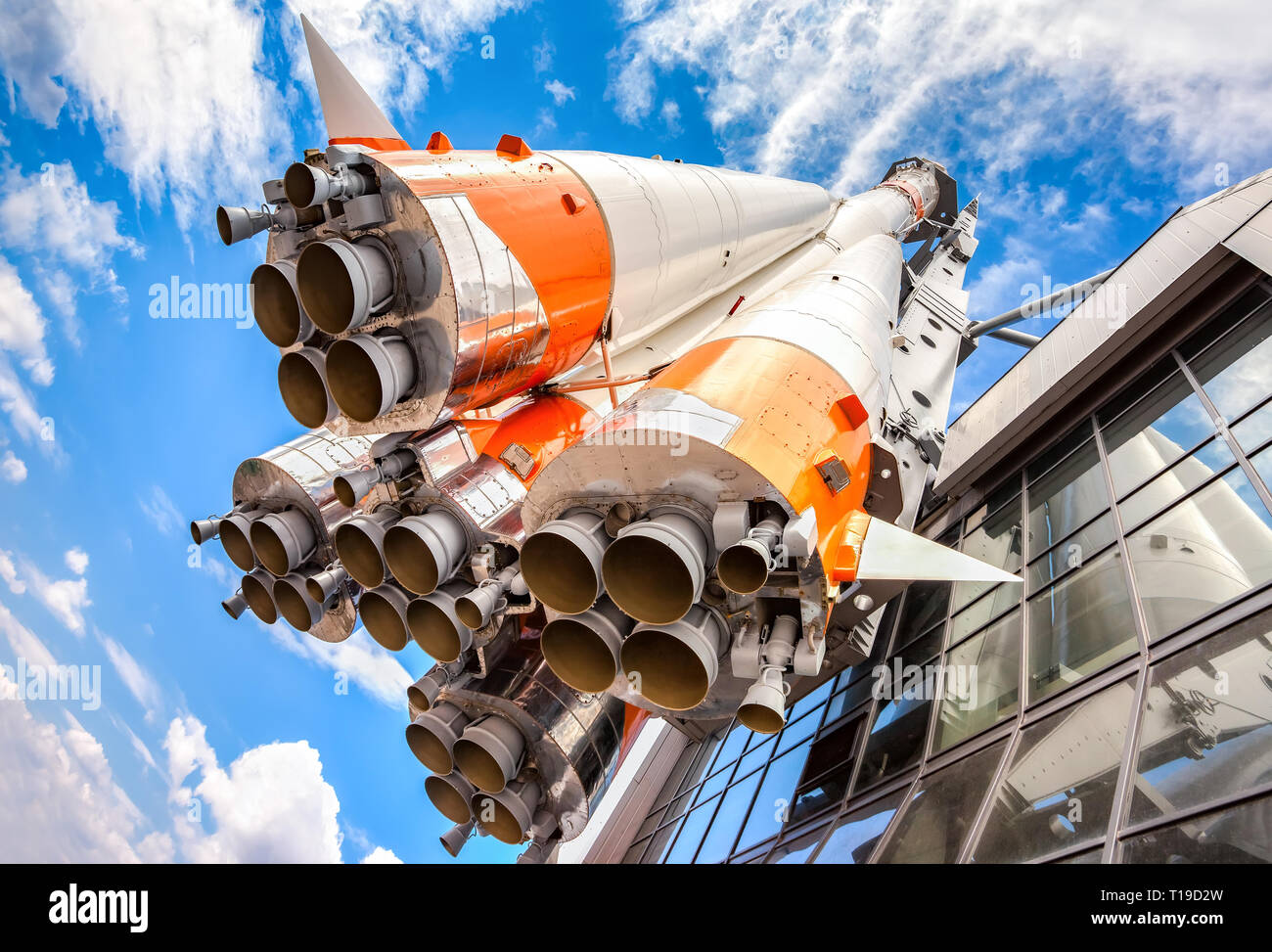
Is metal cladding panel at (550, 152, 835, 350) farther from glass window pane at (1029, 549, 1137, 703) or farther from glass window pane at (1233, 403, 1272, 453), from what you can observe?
glass window pane at (1233, 403, 1272, 453)

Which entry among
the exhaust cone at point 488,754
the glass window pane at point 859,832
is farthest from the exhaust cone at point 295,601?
the glass window pane at point 859,832

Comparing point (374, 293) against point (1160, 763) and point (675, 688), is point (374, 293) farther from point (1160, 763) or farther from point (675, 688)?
point (1160, 763)

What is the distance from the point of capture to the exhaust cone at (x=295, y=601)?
7.23m

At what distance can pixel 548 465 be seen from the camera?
14.6 feet

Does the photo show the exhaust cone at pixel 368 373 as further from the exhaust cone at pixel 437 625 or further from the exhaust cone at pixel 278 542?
the exhaust cone at pixel 278 542

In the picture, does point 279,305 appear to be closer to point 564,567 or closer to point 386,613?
point 386,613

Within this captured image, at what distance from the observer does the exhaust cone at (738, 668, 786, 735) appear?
12.0 ft

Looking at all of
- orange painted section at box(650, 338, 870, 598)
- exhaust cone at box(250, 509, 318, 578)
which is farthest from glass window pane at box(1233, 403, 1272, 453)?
exhaust cone at box(250, 509, 318, 578)

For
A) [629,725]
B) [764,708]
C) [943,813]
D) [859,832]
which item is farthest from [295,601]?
[943,813]

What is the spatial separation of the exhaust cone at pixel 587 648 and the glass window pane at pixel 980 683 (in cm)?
388

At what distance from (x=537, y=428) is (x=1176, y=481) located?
6.41 m

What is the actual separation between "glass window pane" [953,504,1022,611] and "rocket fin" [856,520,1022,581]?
3.25 m
